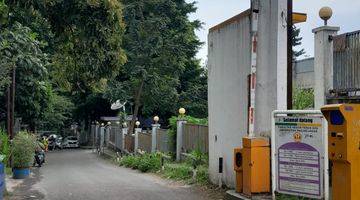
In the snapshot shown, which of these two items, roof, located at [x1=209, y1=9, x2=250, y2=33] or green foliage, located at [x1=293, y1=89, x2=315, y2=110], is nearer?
roof, located at [x1=209, y1=9, x2=250, y2=33]

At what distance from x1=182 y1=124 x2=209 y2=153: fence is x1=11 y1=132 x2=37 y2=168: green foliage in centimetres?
600

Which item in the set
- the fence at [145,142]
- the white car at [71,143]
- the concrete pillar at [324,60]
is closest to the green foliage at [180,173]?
the concrete pillar at [324,60]

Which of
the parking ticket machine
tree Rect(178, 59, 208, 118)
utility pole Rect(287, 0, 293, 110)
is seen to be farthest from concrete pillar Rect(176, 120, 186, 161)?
tree Rect(178, 59, 208, 118)

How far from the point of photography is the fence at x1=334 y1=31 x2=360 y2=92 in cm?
1270

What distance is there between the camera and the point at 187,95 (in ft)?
151

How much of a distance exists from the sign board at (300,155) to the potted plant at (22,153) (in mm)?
12635

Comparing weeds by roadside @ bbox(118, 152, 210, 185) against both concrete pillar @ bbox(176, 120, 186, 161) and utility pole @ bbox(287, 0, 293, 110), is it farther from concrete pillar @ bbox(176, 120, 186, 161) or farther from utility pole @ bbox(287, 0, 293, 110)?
utility pole @ bbox(287, 0, 293, 110)

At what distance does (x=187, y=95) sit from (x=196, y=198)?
33.8m

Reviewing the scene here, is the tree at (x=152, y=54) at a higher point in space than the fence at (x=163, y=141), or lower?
higher

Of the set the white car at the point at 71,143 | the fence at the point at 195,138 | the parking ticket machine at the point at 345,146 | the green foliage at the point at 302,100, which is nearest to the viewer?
the parking ticket machine at the point at 345,146

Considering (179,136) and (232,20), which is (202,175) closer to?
(232,20)

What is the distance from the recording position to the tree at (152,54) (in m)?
41.9

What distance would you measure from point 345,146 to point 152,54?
35.5 meters

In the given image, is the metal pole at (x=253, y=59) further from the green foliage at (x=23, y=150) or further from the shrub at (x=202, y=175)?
the green foliage at (x=23, y=150)
